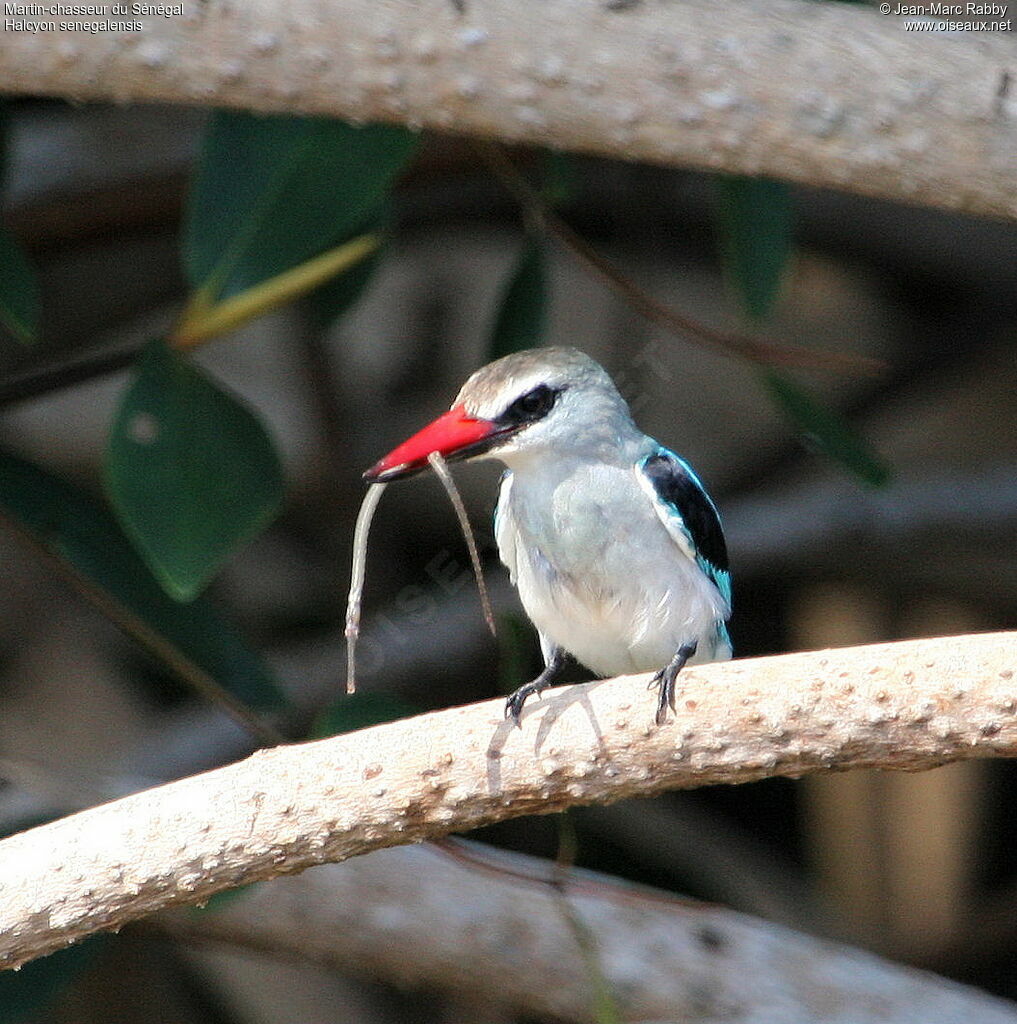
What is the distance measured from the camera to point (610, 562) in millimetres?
2227

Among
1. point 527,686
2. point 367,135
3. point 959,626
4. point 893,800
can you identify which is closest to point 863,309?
point 959,626

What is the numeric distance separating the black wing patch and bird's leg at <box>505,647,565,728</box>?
299 mm

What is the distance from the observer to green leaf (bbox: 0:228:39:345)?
244 centimetres

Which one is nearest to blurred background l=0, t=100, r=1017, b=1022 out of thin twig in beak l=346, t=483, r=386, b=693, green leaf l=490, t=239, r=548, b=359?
green leaf l=490, t=239, r=548, b=359

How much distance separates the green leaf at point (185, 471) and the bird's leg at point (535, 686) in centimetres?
50

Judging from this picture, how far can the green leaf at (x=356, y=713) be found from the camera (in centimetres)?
249

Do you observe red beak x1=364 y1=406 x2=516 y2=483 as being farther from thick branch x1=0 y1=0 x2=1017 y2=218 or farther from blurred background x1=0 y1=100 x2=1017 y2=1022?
blurred background x1=0 y1=100 x2=1017 y2=1022

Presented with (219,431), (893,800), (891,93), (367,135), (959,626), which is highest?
(891,93)

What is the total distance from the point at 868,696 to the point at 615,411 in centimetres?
86

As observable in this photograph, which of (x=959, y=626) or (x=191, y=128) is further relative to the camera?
(x=959, y=626)

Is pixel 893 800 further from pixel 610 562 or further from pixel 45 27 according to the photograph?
pixel 45 27

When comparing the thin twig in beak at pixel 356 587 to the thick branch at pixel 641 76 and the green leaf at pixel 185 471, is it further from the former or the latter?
the thick branch at pixel 641 76

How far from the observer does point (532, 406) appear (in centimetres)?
215

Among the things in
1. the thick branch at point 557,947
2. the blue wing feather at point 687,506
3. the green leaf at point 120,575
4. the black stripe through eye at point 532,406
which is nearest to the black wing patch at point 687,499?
the blue wing feather at point 687,506
